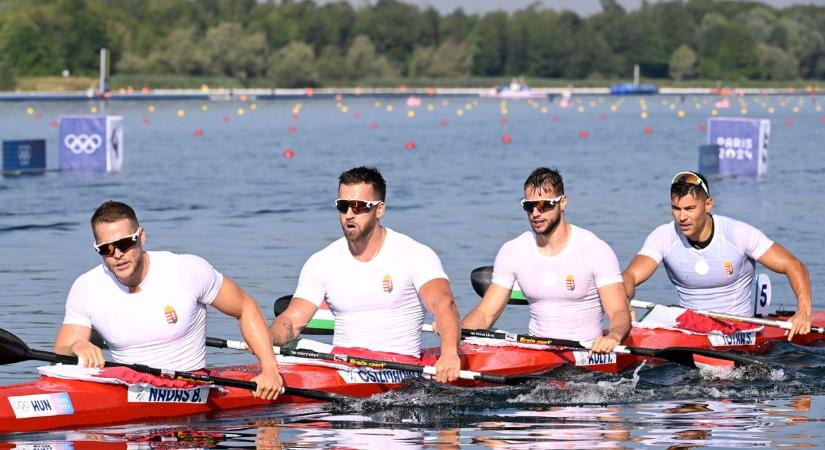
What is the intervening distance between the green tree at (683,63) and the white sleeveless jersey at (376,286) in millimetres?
169550

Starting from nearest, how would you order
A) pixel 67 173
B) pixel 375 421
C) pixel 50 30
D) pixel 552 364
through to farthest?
pixel 375 421
pixel 552 364
pixel 67 173
pixel 50 30

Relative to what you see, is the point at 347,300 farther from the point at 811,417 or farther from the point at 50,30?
the point at 50,30

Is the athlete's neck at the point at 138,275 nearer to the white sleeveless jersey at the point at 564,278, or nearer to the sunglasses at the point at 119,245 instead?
the sunglasses at the point at 119,245

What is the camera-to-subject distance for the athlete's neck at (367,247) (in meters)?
10.7

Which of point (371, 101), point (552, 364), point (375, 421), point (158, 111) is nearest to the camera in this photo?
point (375, 421)

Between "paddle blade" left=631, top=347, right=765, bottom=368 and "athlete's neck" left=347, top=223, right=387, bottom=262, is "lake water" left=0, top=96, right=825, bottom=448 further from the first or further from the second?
"athlete's neck" left=347, top=223, right=387, bottom=262

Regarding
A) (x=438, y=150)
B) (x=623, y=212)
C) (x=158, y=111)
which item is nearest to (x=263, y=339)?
(x=623, y=212)

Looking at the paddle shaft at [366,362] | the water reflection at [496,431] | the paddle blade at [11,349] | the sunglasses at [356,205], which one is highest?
the sunglasses at [356,205]

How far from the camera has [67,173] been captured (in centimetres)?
3553

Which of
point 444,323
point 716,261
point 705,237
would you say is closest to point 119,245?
point 444,323

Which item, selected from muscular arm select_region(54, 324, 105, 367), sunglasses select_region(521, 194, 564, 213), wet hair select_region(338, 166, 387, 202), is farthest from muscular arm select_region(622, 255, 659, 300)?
muscular arm select_region(54, 324, 105, 367)

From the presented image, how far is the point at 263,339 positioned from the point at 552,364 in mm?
3256

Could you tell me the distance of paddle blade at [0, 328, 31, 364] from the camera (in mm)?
10047

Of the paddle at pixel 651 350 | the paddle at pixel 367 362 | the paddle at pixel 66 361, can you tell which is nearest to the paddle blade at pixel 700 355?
the paddle at pixel 651 350
